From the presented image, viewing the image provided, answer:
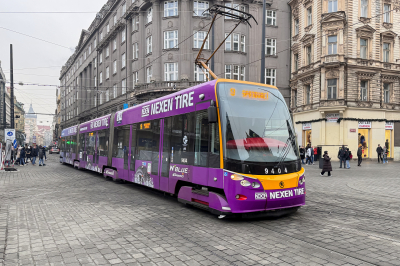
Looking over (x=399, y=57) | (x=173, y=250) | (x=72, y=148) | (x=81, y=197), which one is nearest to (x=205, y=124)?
(x=173, y=250)

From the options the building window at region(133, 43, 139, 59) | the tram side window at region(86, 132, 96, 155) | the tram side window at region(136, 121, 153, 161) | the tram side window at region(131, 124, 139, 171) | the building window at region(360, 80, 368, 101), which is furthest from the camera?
the building window at region(133, 43, 139, 59)

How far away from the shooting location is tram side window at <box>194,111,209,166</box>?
7.65 meters

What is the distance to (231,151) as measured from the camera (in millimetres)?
6938

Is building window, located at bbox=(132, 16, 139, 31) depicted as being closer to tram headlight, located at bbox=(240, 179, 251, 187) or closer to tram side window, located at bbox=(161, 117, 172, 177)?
tram side window, located at bbox=(161, 117, 172, 177)

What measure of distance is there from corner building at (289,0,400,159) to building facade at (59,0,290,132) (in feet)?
10.5

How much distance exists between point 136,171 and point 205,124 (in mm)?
4995

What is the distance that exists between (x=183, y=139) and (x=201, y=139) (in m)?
0.98

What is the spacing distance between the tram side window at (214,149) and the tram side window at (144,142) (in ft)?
12.1

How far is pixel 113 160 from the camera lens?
47.8ft

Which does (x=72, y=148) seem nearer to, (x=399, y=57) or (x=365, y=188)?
(x=365, y=188)

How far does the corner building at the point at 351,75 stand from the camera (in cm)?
3039

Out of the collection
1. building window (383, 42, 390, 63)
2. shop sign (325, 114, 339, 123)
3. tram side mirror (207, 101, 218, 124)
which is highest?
building window (383, 42, 390, 63)

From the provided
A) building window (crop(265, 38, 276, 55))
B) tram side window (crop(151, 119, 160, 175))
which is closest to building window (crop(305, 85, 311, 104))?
building window (crop(265, 38, 276, 55))

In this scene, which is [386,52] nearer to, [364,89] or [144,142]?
[364,89]
